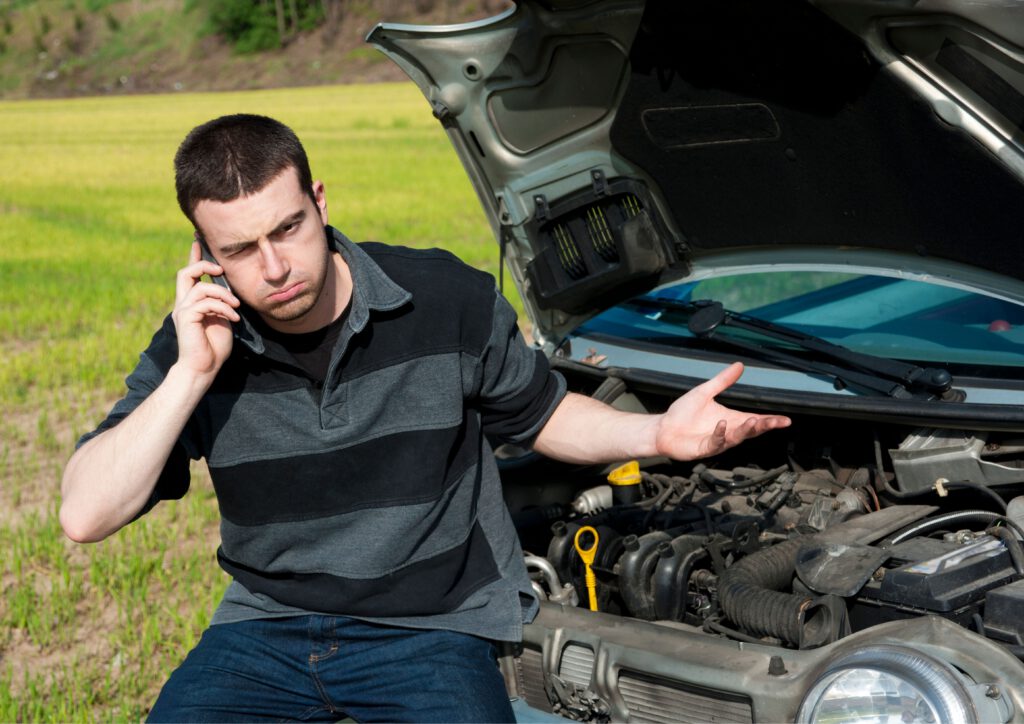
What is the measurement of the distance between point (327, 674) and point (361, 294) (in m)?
0.81

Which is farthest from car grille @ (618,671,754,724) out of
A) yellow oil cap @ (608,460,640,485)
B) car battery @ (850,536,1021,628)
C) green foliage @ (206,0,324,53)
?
green foliage @ (206,0,324,53)

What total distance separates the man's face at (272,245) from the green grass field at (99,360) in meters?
1.70

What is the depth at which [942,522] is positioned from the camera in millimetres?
2631

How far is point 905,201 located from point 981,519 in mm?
752

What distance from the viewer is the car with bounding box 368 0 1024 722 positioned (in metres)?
2.31

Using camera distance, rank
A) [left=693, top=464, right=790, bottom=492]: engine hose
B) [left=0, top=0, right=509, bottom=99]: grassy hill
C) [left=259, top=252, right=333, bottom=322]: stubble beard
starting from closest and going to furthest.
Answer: [left=259, top=252, right=333, bottom=322]: stubble beard → [left=693, top=464, right=790, bottom=492]: engine hose → [left=0, top=0, right=509, bottom=99]: grassy hill

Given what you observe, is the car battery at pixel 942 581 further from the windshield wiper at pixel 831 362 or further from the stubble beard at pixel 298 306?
the stubble beard at pixel 298 306

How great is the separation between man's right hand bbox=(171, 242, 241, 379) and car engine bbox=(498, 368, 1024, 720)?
90cm

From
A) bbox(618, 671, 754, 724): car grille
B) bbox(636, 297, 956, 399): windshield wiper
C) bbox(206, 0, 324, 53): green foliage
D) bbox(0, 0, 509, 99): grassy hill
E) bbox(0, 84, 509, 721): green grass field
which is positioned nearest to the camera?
bbox(618, 671, 754, 724): car grille

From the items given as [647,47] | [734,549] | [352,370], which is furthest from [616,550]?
[647,47]

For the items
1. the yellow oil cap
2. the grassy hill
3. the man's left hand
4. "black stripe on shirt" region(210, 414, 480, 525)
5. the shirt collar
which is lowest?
the grassy hill

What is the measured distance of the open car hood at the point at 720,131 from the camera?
2535mm

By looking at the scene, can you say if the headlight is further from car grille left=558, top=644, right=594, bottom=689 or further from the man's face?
the man's face

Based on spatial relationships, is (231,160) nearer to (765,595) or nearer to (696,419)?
(696,419)
